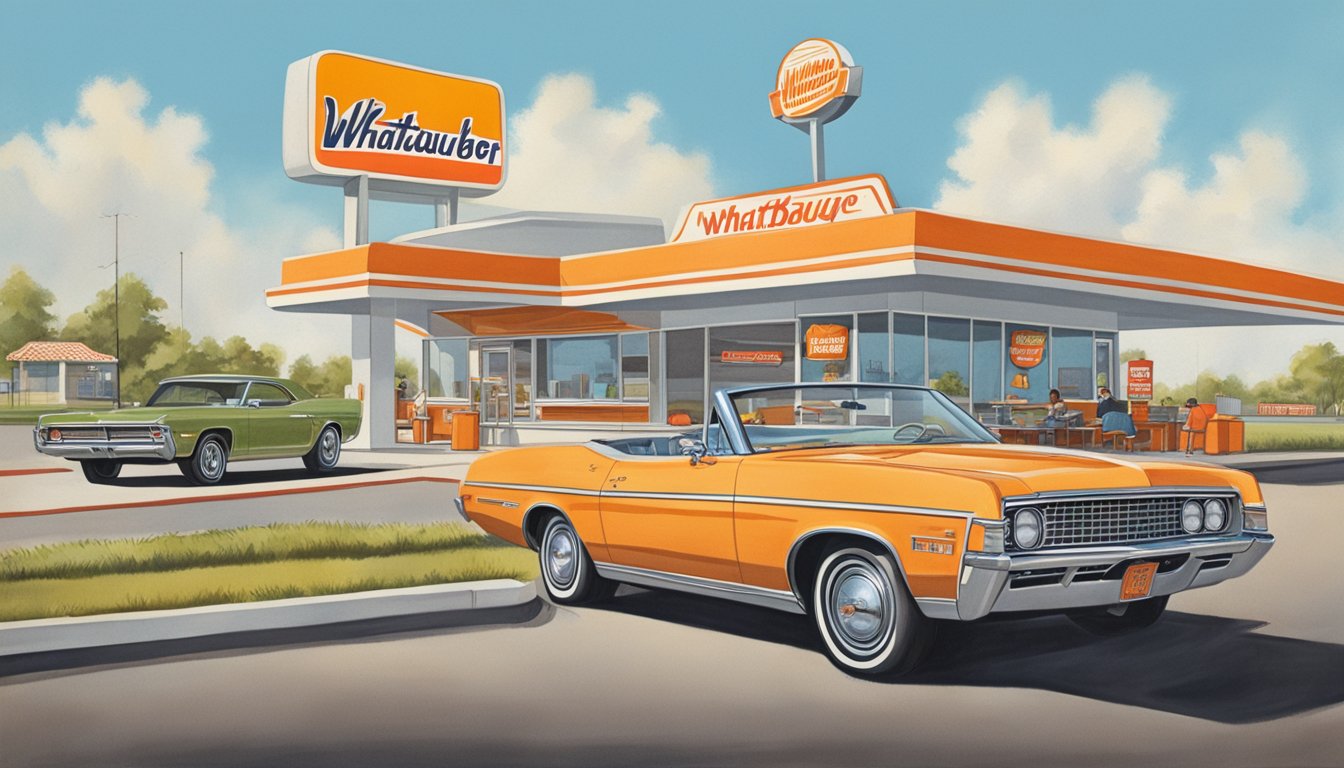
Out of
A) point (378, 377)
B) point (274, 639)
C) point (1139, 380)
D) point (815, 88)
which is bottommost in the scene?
point (274, 639)

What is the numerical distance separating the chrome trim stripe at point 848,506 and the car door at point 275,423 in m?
14.3

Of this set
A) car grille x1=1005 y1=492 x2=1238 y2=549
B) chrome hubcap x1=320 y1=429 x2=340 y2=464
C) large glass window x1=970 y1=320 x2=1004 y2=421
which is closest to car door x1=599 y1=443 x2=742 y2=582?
car grille x1=1005 y1=492 x2=1238 y2=549

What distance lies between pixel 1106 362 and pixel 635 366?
11.0 m

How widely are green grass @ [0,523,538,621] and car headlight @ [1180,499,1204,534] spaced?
15.6ft

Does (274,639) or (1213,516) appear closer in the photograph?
(1213,516)

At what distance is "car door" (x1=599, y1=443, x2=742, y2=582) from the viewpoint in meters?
6.97

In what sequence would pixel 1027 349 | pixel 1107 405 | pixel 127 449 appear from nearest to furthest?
pixel 127 449
pixel 1107 405
pixel 1027 349

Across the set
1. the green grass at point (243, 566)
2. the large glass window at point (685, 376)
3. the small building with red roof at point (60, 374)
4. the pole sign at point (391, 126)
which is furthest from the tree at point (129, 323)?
the green grass at point (243, 566)

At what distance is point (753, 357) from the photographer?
26172 millimetres

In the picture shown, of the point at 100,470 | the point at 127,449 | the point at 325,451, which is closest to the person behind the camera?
the point at 127,449

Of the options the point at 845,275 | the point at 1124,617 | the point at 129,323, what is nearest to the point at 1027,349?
the point at 845,275

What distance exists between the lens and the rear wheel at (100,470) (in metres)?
20.1

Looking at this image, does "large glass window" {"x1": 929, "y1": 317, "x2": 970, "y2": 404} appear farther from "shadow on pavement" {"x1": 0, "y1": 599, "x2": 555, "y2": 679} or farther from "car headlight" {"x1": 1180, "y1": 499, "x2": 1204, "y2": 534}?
"car headlight" {"x1": 1180, "y1": 499, "x2": 1204, "y2": 534}

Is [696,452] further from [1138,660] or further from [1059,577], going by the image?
[1138,660]
